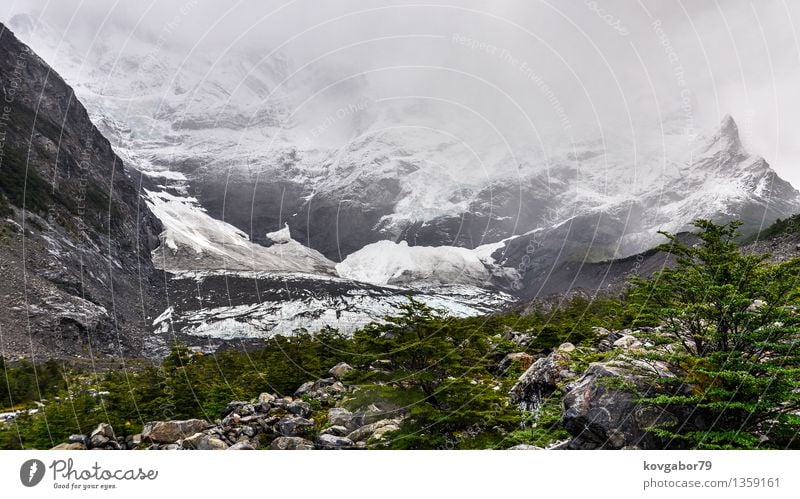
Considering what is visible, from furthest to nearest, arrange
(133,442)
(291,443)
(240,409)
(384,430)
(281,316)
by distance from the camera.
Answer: (281,316), (240,409), (133,442), (291,443), (384,430)

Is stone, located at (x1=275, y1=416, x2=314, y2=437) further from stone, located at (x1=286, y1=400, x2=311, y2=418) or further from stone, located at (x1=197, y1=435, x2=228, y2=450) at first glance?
stone, located at (x1=286, y1=400, x2=311, y2=418)

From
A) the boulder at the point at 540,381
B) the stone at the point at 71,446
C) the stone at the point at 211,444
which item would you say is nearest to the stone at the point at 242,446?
the stone at the point at 211,444

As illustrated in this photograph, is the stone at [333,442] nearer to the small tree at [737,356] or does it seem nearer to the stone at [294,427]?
the stone at [294,427]

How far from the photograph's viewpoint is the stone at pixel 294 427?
44.5ft

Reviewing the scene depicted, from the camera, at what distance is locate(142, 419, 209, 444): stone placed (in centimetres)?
1388

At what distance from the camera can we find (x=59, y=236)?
12194 cm

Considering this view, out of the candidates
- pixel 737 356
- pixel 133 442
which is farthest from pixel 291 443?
pixel 737 356

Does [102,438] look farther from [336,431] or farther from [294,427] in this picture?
[336,431]

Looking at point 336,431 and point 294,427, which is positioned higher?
point 294,427

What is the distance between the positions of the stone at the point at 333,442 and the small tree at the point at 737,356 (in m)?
7.58

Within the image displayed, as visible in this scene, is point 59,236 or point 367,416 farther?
point 59,236

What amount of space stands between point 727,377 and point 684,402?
92 centimetres

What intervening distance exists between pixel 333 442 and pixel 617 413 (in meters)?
7.09
